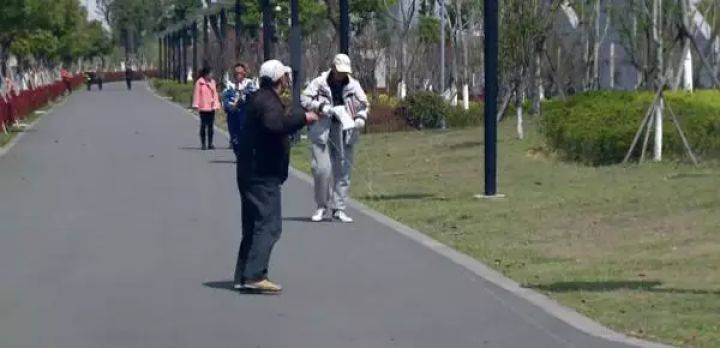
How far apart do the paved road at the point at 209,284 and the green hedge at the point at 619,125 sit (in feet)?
13.5

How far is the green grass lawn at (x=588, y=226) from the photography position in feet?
36.8

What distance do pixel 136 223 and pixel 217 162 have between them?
10648mm

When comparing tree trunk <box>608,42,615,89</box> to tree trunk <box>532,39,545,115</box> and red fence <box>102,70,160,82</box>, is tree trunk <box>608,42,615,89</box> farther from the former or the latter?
red fence <box>102,70,160,82</box>

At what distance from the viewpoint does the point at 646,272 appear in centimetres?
1279

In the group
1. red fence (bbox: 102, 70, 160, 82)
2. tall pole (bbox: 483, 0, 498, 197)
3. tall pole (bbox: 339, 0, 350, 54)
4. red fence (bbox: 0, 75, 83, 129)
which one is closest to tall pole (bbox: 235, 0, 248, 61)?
red fence (bbox: 0, 75, 83, 129)

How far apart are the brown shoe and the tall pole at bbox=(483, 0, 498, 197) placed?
7.26m

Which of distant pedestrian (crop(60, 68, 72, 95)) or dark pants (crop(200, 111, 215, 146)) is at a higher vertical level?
dark pants (crop(200, 111, 215, 146))

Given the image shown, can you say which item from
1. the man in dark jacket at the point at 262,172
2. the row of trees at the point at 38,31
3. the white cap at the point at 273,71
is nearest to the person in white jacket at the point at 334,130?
the white cap at the point at 273,71

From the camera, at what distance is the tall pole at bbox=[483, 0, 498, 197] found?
19.1 meters

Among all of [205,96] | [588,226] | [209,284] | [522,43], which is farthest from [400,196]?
[205,96]

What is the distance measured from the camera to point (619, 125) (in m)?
23.1

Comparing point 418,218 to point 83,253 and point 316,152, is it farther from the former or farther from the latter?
point 83,253

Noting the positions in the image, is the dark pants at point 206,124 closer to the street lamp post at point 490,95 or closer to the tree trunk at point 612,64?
the street lamp post at point 490,95

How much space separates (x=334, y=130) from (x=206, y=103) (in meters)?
15.0
